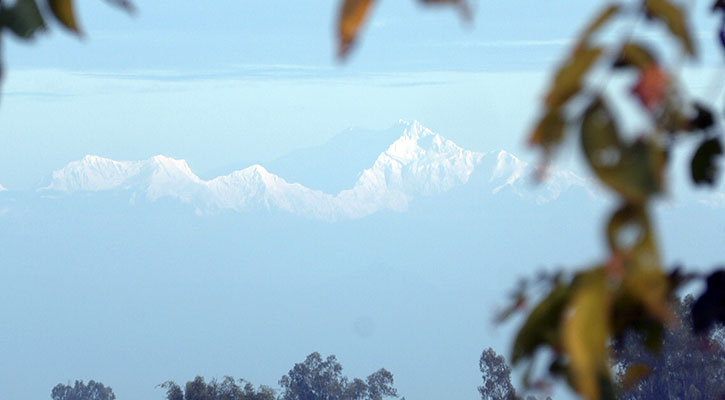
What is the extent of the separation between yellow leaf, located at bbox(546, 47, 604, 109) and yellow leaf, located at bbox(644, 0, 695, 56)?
3.2 inches

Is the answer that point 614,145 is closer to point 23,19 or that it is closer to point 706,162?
point 23,19

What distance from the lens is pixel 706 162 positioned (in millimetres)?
1809

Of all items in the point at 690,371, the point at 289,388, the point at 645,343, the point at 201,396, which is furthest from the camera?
the point at 289,388

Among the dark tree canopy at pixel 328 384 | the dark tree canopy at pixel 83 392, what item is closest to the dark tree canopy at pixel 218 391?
A: the dark tree canopy at pixel 328 384

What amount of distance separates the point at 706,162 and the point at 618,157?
3.49ft

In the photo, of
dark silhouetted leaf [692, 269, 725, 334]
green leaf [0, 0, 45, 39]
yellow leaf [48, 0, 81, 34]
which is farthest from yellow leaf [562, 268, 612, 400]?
dark silhouetted leaf [692, 269, 725, 334]

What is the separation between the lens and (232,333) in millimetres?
199375

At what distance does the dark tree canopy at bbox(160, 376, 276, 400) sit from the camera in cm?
4553

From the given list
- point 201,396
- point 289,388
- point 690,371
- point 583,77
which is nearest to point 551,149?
point 583,77

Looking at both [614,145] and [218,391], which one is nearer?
[614,145]

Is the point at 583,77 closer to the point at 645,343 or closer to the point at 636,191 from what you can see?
the point at 636,191

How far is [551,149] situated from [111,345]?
678 ft

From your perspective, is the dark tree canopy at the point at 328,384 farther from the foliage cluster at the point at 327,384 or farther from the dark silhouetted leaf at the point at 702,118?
the dark silhouetted leaf at the point at 702,118

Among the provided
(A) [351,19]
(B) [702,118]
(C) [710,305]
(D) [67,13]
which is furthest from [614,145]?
(C) [710,305]
